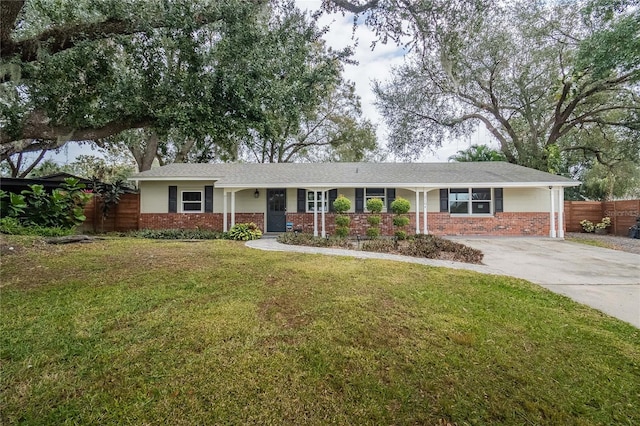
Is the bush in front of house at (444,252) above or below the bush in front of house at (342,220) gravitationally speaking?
below

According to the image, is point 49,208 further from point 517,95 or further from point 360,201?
point 517,95

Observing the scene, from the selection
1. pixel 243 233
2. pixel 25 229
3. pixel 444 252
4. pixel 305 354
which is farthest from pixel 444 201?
pixel 25 229

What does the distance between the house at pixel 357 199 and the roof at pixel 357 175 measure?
41mm

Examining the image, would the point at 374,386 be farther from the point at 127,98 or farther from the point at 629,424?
the point at 127,98

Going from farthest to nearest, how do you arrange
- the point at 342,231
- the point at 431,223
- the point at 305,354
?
1. the point at 431,223
2. the point at 342,231
3. the point at 305,354

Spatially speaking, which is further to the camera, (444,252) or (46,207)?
(46,207)

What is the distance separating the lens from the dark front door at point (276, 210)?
13219 millimetres

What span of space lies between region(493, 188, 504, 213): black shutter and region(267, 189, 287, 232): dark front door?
911 cm

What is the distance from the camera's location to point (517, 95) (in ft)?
54.5

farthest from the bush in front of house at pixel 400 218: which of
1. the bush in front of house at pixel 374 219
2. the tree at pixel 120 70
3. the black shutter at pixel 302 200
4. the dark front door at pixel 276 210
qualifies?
the tree at pixel 120 70

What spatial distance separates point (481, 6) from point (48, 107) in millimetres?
7560

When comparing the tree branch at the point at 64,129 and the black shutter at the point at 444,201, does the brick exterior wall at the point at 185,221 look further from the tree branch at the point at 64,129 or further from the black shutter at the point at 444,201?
the tree branch at the point at 64,129

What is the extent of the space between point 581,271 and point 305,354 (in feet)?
21.2

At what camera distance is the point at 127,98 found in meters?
4.76
